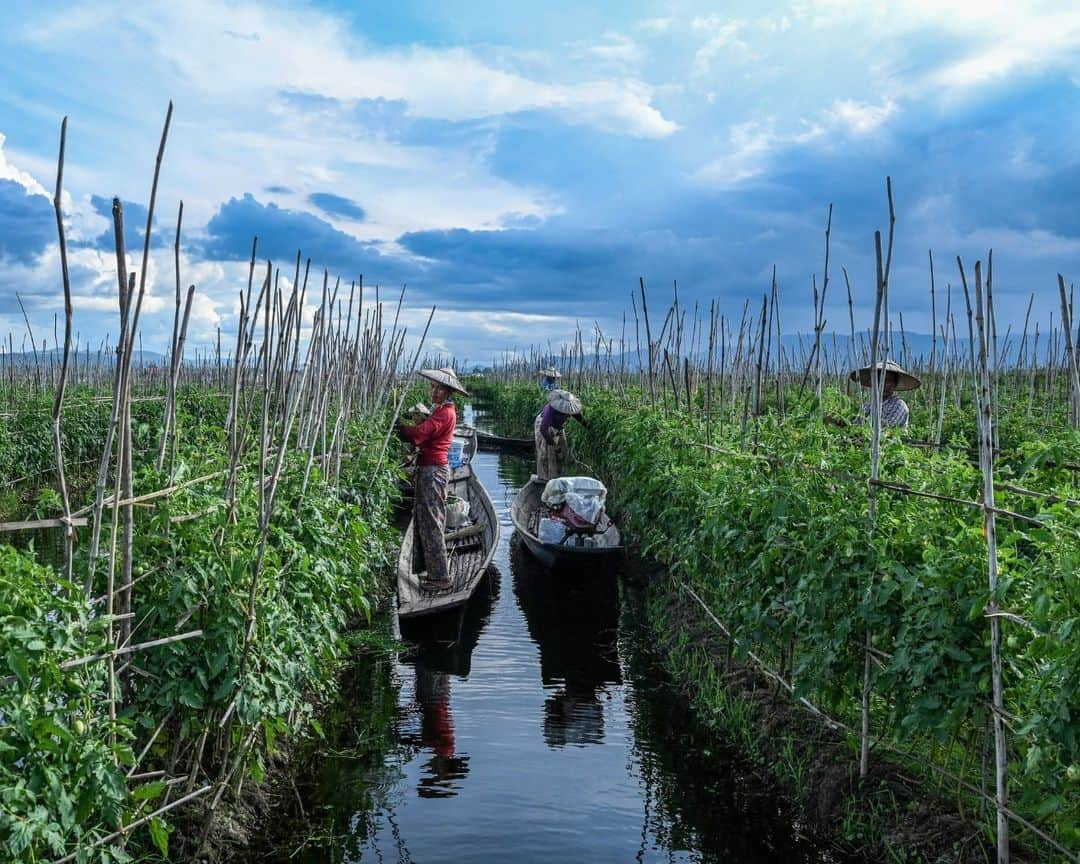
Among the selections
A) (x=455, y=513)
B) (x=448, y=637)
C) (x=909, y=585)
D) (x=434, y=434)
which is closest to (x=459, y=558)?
(x=455, y=513)

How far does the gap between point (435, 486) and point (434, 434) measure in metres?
0.56

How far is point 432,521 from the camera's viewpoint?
8.41 meters

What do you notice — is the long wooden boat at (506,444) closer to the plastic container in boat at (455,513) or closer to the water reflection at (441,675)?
the plastic container in boat at (455,513)

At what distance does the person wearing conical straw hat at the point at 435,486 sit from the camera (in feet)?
27.1

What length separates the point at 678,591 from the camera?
8.30 metres

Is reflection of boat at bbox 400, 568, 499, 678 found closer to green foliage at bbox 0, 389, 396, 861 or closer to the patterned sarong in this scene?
the patterned sarong

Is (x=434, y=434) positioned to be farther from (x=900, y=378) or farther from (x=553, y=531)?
(x=900, y=378)

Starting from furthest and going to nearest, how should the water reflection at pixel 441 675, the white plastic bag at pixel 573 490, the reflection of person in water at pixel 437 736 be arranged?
the white plastic bag at pixel 573 490 < the water reflection at pixel 441 675 < the reflection of person in water at pixel 437 736

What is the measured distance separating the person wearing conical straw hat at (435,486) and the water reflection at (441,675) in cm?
47

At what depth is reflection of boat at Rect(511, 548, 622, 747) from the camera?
6.26 meters

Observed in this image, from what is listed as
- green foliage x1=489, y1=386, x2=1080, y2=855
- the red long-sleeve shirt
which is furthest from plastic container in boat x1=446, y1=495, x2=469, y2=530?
green foliage x1=489, y1=386, x2=1080, y2=855

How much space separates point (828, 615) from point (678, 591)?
13.3 feet

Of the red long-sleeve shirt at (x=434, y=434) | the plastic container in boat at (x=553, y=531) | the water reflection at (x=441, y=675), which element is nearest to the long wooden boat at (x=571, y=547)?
the plastic container in boat at (x=553, y=531)

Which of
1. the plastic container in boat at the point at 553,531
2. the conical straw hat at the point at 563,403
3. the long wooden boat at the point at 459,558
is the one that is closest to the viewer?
the long wooden boat at the point at 459,558
